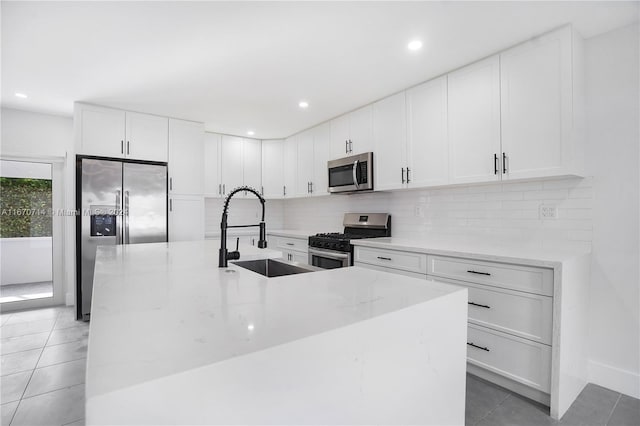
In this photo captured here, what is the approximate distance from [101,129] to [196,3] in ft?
8.18

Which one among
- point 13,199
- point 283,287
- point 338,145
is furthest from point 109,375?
point 13,199

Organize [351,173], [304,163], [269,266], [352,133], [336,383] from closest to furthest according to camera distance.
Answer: [336,383]
[269,266]
[351,173]
[352,133]
[304,163]

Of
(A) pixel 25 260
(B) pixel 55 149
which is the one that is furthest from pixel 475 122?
(A) pixel 25 260

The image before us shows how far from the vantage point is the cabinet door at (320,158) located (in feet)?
13.7

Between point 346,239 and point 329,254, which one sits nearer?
point 346,239

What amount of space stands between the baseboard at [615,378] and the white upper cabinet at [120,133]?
4652 mm

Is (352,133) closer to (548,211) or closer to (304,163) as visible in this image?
(304,163)

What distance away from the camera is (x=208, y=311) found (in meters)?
0.88

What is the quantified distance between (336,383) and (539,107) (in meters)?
2.36

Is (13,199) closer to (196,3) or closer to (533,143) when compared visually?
(196,3)

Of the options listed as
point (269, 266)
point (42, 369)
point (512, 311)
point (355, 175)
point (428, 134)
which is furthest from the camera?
point (355, 175)

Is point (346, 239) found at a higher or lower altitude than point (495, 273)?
higher

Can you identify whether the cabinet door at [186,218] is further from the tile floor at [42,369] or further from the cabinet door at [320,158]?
the cabinet door at [320,158]

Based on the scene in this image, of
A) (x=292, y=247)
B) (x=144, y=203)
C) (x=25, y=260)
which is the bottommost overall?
(x=25, y=260)
